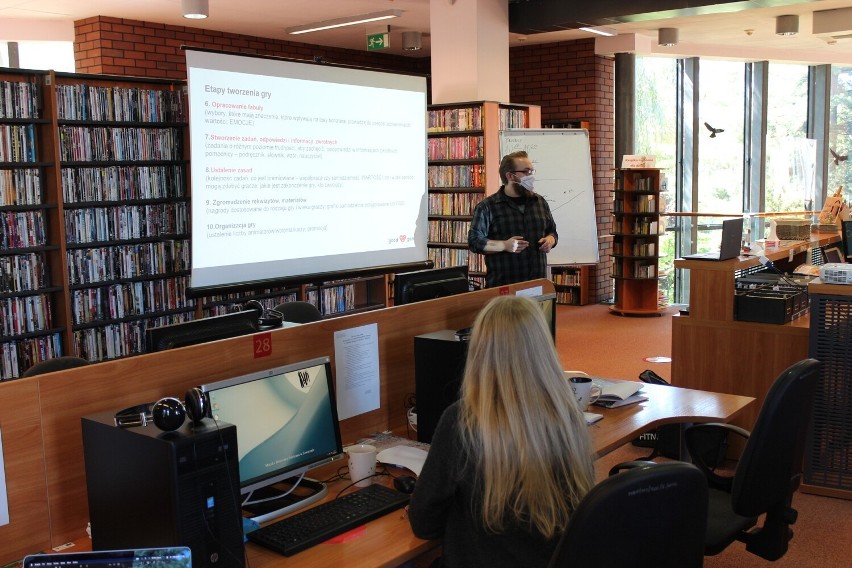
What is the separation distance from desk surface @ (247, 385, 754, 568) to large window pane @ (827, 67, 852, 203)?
9414 mm

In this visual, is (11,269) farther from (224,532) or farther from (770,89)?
(770,89)

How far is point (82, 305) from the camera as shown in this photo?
18.5ft

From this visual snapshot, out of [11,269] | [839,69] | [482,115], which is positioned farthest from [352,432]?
[839,69]

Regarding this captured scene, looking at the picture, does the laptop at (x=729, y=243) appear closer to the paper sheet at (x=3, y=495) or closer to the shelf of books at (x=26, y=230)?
the paper sheet at (x=3, y=495)

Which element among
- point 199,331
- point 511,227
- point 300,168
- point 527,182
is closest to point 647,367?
point 511,227

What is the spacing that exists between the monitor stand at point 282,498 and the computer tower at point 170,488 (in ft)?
1.11

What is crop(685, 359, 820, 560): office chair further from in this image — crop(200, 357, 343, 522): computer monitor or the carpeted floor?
crop(200, 357, 343, 522): computer monitor

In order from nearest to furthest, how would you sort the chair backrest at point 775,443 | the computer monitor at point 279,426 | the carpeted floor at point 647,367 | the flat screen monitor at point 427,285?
the computer monitor at point 279,426 < the chair backrest at point 775,443 < the flat screen monitor at point 427,285 < the carpeted floor at point 647,367

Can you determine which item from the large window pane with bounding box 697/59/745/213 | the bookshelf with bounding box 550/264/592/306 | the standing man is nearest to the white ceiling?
the large window pane with bounding box 697/59/745/213

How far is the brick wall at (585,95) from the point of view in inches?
383

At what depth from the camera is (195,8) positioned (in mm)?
6809

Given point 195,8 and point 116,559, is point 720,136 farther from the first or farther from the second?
point 116,559

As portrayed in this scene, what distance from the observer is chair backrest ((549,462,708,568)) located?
1.46 metres

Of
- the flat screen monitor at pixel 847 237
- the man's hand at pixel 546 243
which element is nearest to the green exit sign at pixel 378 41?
the man's hand at pixel 546 243
